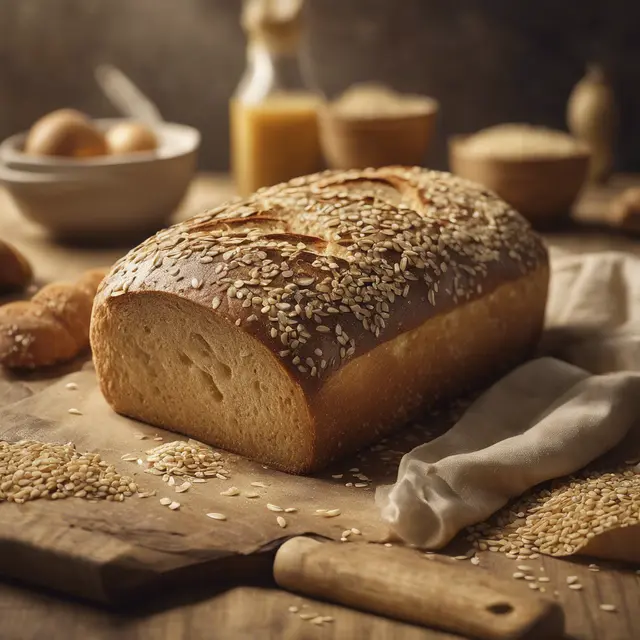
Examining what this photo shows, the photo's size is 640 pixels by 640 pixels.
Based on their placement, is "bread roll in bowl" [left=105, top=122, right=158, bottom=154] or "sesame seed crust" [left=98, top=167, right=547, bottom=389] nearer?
"sesame seed crust" [left=98, top=167, right=547, bottom=389]

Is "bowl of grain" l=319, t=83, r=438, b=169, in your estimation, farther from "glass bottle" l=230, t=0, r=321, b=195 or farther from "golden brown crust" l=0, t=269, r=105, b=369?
"golden brown crust" l=0, t=269, r=105, b=369

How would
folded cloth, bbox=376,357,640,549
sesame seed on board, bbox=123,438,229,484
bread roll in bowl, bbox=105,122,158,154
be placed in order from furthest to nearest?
bread roll in bowl, bbox=105,122,158,154 < sesame seed on board, bbox=123,438,229,484 < folded cloth, bbox=376,357,640,549

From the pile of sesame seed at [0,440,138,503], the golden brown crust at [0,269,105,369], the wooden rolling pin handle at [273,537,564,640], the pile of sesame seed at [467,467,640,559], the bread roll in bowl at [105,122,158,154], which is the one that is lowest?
the pile of sesame seed at [467,467,640,559]

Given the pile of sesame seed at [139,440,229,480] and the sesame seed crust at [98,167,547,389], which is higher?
the sesame seed crust at [98,167,547,389]

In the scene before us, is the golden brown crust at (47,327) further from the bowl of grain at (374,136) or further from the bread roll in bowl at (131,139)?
the bowl of grain at (374,136)

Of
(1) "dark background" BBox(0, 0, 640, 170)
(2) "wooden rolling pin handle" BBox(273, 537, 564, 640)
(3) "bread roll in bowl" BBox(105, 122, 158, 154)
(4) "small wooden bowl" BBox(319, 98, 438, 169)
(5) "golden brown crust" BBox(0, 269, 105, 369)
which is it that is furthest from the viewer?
→ (1) "dark background" BBox(0, 0, 640, 170)

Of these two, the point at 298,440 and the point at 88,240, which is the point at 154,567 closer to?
the point at 298,440

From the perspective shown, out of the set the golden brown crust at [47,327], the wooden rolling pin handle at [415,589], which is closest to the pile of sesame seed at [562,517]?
the wooden rolling pin handle at [415,589]

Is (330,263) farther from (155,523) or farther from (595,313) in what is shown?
(595,313)

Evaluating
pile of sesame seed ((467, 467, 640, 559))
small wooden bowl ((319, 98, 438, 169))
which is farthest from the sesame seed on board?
small wooden bowl ((319, 98, 438, 169))
